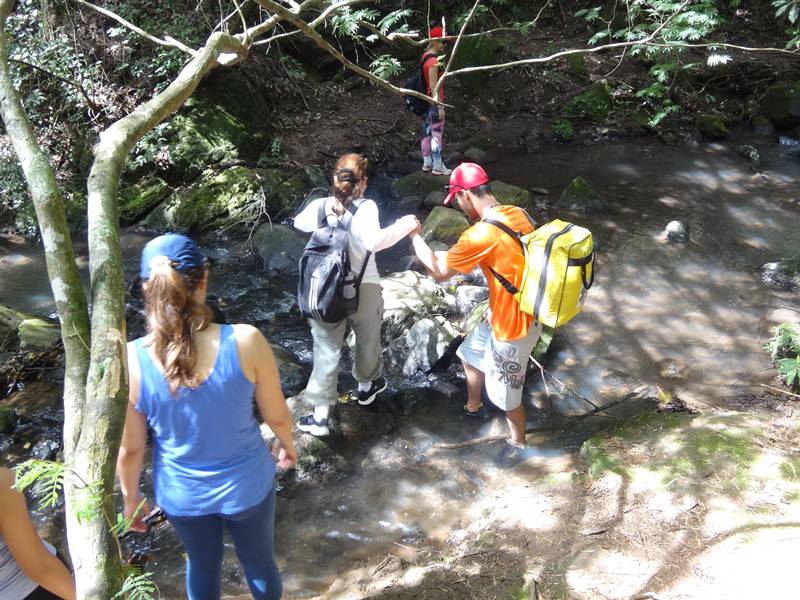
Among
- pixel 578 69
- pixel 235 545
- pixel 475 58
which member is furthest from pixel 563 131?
pixel 235 545

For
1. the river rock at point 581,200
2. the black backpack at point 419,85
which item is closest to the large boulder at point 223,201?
the black backpack at point 419,85

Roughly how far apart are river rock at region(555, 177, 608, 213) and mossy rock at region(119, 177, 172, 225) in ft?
18.6

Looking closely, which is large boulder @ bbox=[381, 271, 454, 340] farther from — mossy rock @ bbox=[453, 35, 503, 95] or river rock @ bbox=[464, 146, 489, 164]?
mossy rock @ bbox=[453, 35, 503, 95]

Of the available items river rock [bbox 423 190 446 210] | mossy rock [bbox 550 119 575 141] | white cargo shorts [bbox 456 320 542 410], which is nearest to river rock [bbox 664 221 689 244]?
river rock [bbox 423 190 446 210]

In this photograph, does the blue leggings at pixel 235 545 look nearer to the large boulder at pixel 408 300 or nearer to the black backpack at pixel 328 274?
the black backpack at pixel 328 274

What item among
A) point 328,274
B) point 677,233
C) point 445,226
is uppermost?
point 328,274

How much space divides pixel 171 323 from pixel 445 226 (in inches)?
214

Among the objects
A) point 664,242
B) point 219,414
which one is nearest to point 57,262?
point 219,414

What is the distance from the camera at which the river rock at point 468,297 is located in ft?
19.2

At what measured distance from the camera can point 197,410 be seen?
202cm

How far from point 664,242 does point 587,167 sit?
123 inches

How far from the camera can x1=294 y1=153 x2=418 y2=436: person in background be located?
346 centimetres

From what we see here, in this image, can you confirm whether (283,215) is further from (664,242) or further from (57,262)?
(57,262)

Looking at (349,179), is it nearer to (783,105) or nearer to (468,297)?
(468,297)
